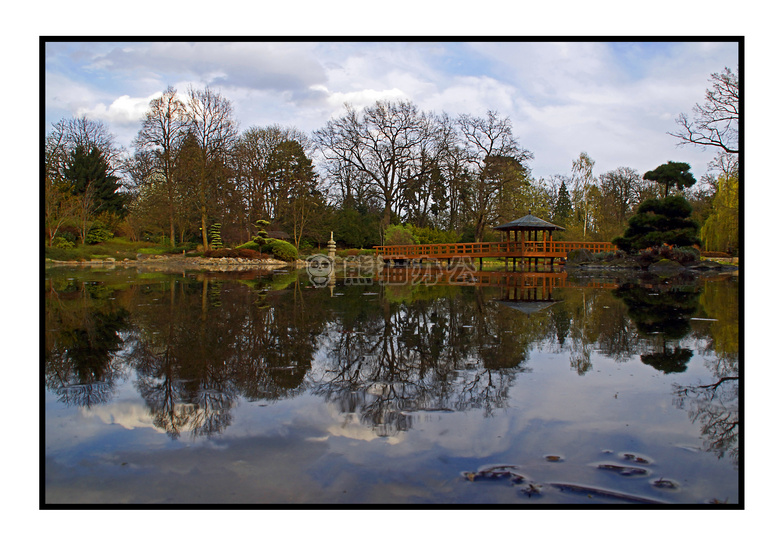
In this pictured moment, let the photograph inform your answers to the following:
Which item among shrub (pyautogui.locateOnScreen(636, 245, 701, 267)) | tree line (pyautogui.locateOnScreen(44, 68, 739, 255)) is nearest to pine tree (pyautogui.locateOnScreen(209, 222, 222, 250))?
tree line (pyautogui.locateOnScreen(44, 68, 739, 255))

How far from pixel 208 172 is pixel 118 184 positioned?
36.0ft

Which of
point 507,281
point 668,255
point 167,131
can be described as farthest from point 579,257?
point 167,131

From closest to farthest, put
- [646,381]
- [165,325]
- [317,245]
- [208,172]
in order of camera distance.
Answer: [646,381]
[165,325]
[208,172]
[317,245]

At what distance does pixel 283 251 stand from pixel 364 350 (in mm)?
26404

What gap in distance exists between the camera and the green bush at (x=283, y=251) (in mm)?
30328

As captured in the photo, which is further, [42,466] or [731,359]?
[731,359]

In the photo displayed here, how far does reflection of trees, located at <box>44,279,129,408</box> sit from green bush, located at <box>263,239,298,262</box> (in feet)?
70.6

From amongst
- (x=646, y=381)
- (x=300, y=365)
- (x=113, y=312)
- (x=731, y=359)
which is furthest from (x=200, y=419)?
(x=113, y=312)

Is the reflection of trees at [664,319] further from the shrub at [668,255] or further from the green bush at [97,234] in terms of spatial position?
the green bush at [97,234]

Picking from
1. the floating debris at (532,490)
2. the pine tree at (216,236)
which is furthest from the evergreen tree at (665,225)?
the pine tree at (216,236)

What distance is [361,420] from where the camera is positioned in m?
2.90

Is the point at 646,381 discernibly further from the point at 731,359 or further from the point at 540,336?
the point at 540,336

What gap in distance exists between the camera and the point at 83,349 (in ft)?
16.0

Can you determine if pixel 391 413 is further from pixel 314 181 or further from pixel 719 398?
pixel 314 181
